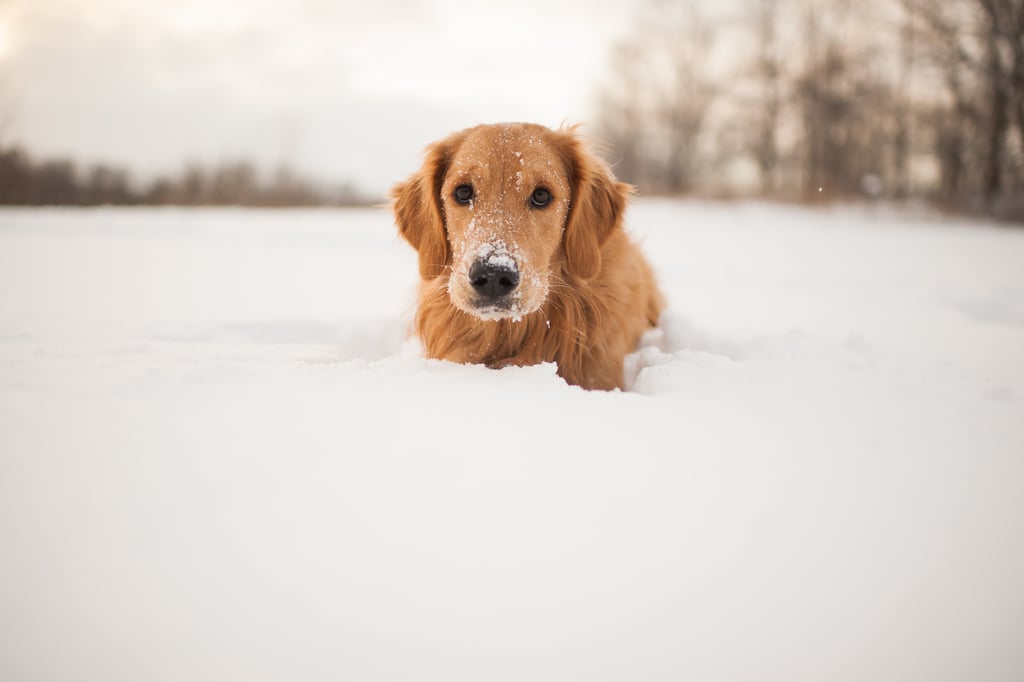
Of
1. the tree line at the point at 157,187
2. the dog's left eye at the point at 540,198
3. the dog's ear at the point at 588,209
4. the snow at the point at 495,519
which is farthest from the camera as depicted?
the tree line at the point at 157,187

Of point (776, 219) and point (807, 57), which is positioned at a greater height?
point (807, 57)

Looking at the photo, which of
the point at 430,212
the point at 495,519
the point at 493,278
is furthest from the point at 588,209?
the point at 495,519

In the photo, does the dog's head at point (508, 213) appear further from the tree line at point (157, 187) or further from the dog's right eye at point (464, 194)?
the tree line at point (157, 187)

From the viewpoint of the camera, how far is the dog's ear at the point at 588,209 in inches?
118

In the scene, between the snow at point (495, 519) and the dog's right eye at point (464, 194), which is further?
the dog's right eye at point (464, 194)

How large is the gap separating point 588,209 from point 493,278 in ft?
3.11

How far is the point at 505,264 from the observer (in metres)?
2.37

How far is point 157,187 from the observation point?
16.7m

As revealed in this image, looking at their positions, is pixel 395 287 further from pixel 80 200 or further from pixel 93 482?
pixel 80 200

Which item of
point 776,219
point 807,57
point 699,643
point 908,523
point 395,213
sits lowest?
point 699,643

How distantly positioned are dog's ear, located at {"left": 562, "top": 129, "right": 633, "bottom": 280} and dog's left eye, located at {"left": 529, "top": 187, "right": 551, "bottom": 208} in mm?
219

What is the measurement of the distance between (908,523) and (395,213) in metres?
2.75

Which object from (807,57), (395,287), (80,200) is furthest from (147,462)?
(807,57)

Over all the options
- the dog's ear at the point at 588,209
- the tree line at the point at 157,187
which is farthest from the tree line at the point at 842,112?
the tree line at the point at 157,187
